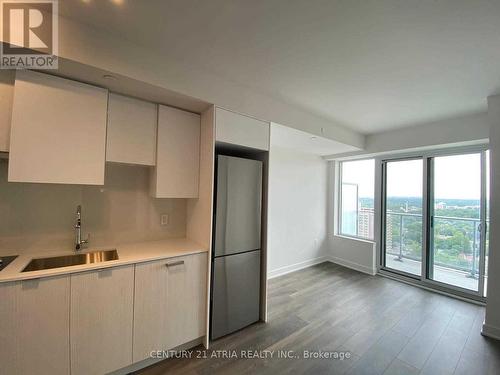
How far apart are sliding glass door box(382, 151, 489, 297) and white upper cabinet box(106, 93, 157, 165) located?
4.21 m

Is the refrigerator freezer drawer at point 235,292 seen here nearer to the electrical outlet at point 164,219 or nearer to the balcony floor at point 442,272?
the electrical outlet at point 164,219

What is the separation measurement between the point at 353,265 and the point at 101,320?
14.1 feet

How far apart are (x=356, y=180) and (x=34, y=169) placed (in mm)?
5023

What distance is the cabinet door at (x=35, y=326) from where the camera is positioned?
136 centimetres

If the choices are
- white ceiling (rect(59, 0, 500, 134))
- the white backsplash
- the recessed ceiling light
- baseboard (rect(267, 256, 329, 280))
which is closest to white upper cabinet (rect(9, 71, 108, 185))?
the recessed ceiling light

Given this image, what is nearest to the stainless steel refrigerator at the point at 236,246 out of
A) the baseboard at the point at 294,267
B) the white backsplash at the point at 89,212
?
the white backsplash at the point at 89,212

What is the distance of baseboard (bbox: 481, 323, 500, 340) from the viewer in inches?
91.1

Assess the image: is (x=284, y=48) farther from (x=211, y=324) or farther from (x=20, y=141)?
(x=211, y=324)

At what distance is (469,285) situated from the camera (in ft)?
10.7

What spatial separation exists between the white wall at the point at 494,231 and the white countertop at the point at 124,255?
3.11 metres

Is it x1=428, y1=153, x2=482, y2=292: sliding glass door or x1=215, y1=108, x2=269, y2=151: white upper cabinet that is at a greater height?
x1=215, y1=108, x2=269, y2=151: white upper cabinet

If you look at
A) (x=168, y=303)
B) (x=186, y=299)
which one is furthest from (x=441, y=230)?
(x=168, y=303)

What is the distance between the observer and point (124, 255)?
1863 mm

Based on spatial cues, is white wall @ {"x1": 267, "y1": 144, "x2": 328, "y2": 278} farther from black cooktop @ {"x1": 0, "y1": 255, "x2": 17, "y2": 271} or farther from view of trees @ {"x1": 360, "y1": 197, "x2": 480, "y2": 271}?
black cooktop @ {"x1": 0, "y1": 255, "x2": 17, "y2": 271}
